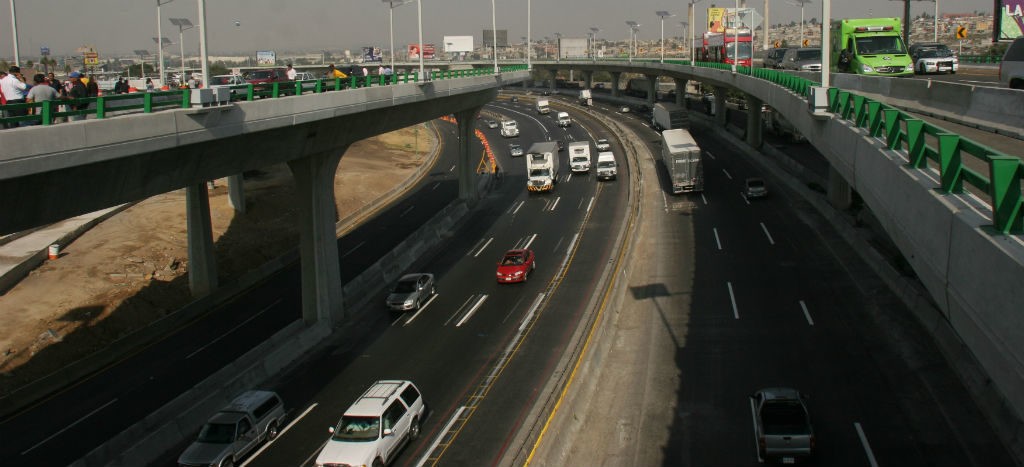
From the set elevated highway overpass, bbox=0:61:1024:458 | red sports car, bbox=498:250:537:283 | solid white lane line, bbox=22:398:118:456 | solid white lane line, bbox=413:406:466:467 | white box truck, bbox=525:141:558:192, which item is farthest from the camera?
white box truck, bbox=525:141:558:192

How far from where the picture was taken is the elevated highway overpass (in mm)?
10031

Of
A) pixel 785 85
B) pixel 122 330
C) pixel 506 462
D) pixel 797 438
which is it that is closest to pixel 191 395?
pixel 506 462

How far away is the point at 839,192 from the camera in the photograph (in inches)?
1853

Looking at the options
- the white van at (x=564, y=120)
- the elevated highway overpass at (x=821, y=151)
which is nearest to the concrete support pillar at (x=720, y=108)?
the white van at (x=564, y=120)

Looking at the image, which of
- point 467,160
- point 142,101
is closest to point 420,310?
Answer: point 142,101

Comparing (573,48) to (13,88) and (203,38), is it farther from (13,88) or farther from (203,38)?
(13,88)

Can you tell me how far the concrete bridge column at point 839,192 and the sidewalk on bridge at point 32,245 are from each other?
4121cm

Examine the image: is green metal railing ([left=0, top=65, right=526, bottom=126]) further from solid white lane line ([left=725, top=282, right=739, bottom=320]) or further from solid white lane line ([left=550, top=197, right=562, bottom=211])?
solid white lane line ([left=550, top=197, right=562, bottom=211])

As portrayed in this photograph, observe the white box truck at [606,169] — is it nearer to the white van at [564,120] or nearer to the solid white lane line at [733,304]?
the solid white lane line at [733,304]

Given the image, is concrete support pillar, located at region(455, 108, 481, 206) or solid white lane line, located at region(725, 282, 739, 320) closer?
solid white lane line, located at region(725, 282, 739, 320)

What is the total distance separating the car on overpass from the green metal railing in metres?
9.73

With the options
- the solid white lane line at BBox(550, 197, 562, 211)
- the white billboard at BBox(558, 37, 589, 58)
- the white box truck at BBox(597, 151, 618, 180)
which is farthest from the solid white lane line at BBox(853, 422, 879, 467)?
the white billboard at BBox(558, 37, 589, 58)

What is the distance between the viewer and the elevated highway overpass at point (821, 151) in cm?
1003

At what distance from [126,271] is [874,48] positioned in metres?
42.9
